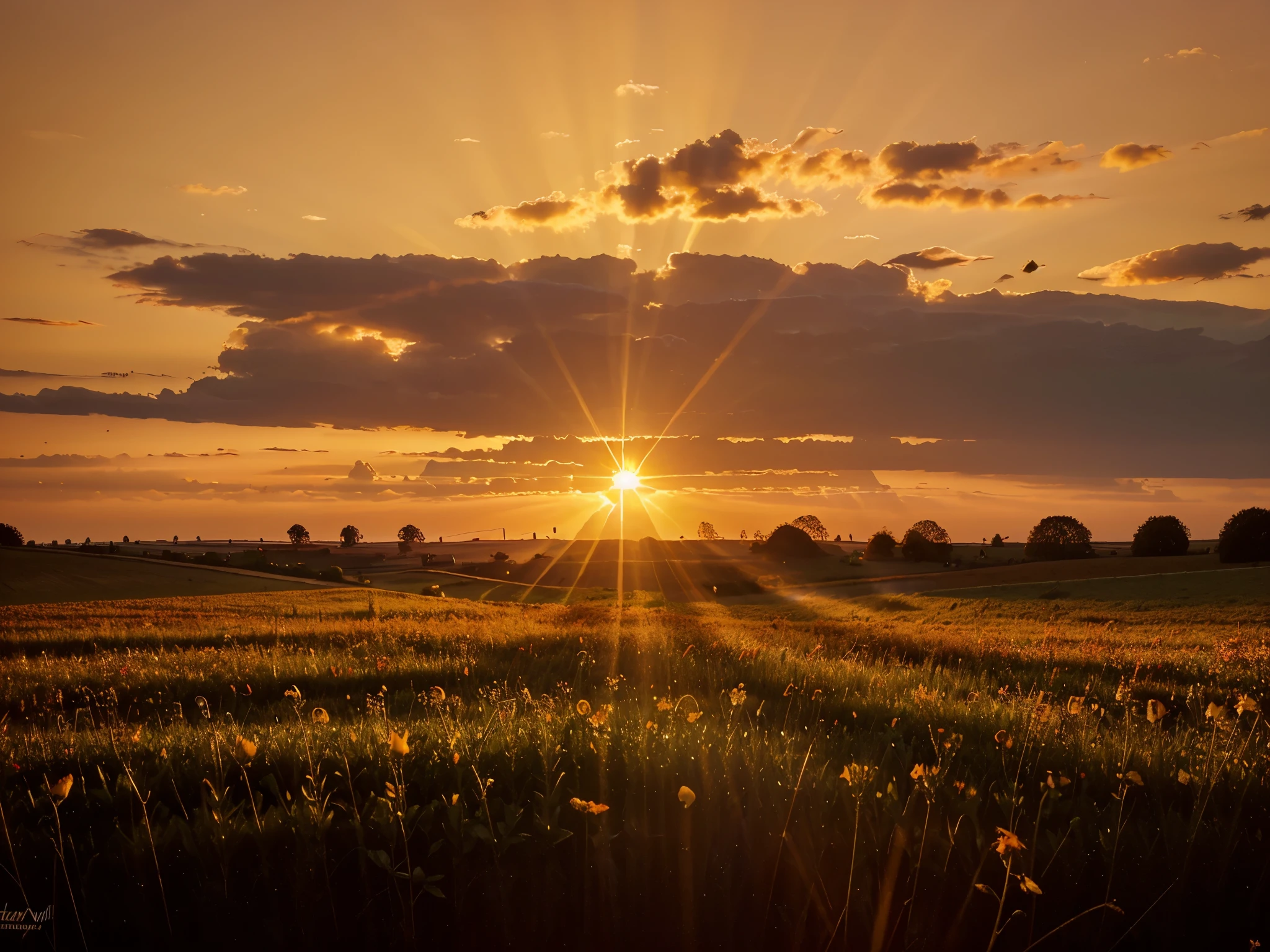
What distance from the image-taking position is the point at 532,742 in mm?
5965

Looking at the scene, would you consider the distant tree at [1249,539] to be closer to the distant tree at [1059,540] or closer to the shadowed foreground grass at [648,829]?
the distant tree at [1059,540]

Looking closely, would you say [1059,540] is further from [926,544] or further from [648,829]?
[648,829]

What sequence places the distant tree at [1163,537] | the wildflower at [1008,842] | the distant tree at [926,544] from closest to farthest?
1. the wildflower at [1008,842]
2. the distant tree at [1163,537]
3. the distant tree at [926,544]

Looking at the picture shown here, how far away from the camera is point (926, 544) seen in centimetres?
8138

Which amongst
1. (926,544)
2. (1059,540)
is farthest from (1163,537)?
(926,544)

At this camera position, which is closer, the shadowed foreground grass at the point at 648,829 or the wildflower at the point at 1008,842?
the wildflower at the point at 1008,842

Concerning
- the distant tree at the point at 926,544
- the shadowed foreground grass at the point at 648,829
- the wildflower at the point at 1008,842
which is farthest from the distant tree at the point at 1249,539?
the wildflower at the point at 1008,842

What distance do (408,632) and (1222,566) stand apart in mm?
51957

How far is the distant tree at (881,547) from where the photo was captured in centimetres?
8469

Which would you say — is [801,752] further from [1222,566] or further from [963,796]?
[1222,566]

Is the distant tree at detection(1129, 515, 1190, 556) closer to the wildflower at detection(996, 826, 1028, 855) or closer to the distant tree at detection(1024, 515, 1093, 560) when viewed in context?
the distant tree at detection(1024, 515, 1093, 560)

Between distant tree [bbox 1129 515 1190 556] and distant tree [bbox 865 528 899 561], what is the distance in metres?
25.7

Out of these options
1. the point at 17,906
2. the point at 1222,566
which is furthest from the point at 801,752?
the point at 1222,566

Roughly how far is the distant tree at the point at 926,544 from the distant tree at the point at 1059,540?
30.2ft
